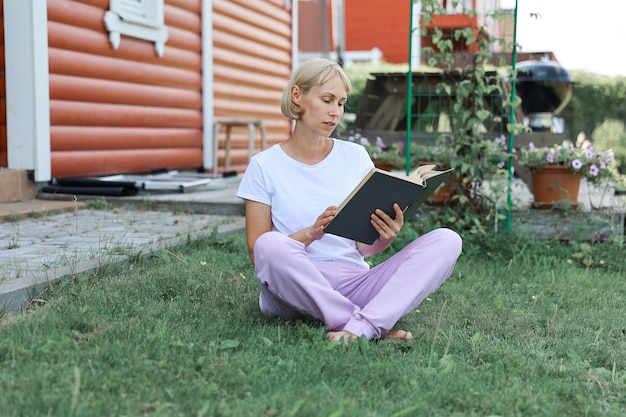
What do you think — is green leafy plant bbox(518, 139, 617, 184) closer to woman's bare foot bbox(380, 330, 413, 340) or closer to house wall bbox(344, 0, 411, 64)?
woman's bare foot bbox(380, 330, 413, 340)

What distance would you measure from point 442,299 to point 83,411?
1874mm

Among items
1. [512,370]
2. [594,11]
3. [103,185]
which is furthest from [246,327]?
[594,11]

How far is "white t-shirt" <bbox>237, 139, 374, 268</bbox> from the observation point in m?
2.69

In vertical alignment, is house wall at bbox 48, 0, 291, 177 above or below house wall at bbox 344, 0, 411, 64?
below

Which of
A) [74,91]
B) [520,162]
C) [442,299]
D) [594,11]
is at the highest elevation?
[594,11]

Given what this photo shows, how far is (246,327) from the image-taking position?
2.54 m

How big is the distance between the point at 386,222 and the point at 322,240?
0.30 m

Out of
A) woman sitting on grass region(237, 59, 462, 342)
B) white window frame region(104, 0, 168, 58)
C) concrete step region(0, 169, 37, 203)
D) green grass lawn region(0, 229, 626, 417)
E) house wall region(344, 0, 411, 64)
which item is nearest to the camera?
green grass lawn region(0, 229, 626, 417)

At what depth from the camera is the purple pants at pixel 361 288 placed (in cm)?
247

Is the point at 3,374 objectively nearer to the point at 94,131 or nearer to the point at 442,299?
the point at 442,299

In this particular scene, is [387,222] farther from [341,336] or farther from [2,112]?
[2,112]

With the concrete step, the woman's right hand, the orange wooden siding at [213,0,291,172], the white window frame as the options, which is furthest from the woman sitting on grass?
the orange wooden siding at [213,0,291,172]

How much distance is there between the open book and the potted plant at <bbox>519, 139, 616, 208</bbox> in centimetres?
229

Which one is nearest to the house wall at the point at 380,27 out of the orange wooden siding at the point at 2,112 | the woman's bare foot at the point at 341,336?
the orange wooden siding at the point at 2,112
